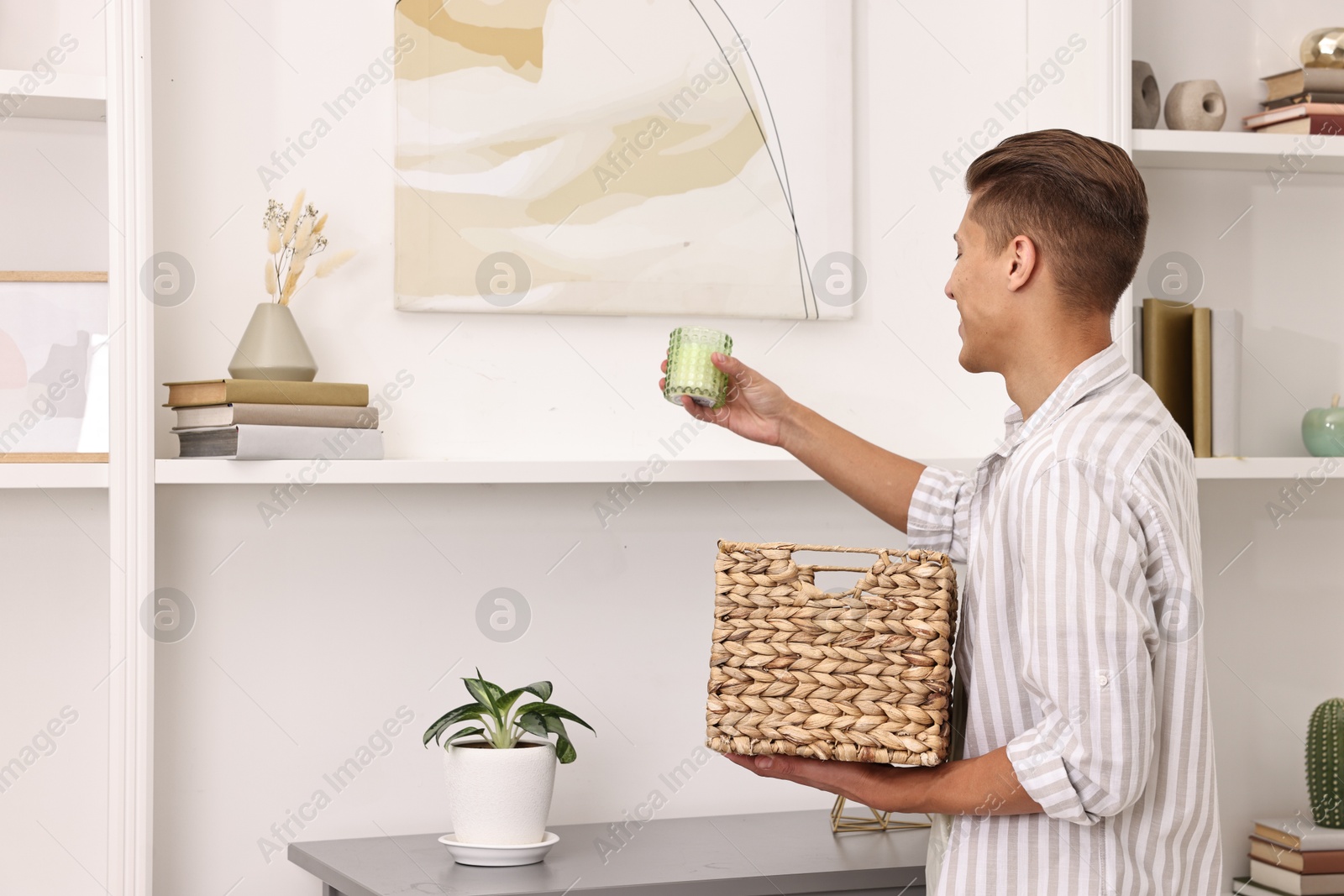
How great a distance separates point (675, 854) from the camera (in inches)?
68.2

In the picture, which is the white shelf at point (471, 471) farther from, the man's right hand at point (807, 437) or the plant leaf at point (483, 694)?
the plant leaf at point (483, 694)

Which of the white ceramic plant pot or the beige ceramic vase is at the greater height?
the beige ceramic vase

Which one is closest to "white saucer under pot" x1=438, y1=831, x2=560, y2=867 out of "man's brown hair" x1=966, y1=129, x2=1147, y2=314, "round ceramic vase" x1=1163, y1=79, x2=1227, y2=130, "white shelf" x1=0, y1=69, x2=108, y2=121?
"man's brown hair" x1=966, y1=129, x2=1147, y2=314

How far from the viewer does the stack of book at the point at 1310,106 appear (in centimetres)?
201

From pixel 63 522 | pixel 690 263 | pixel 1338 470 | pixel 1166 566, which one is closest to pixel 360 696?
pixel 63 522

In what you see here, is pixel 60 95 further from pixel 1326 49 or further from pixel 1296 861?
pixel 1296 861

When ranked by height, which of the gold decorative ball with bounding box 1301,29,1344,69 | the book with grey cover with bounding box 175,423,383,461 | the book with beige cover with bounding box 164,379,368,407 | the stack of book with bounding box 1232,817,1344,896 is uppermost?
the gold decorative ball with bounding box 1301,29,1344,69

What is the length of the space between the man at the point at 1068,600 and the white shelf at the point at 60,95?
3.90ft

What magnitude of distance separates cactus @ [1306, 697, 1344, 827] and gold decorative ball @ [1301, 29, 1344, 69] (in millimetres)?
1069

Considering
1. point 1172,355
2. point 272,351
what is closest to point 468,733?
point 272,351

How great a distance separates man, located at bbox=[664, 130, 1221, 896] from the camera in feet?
3.51

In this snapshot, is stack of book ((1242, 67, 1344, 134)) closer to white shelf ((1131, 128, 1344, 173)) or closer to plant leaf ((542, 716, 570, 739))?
white shelf ((1131, 128, 1344, 173))

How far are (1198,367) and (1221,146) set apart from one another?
1.18 ft

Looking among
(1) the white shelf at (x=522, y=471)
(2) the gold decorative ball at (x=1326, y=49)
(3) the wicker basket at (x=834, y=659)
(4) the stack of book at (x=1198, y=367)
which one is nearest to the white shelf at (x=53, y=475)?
(1) the white shelf at (x=522, y=471)
